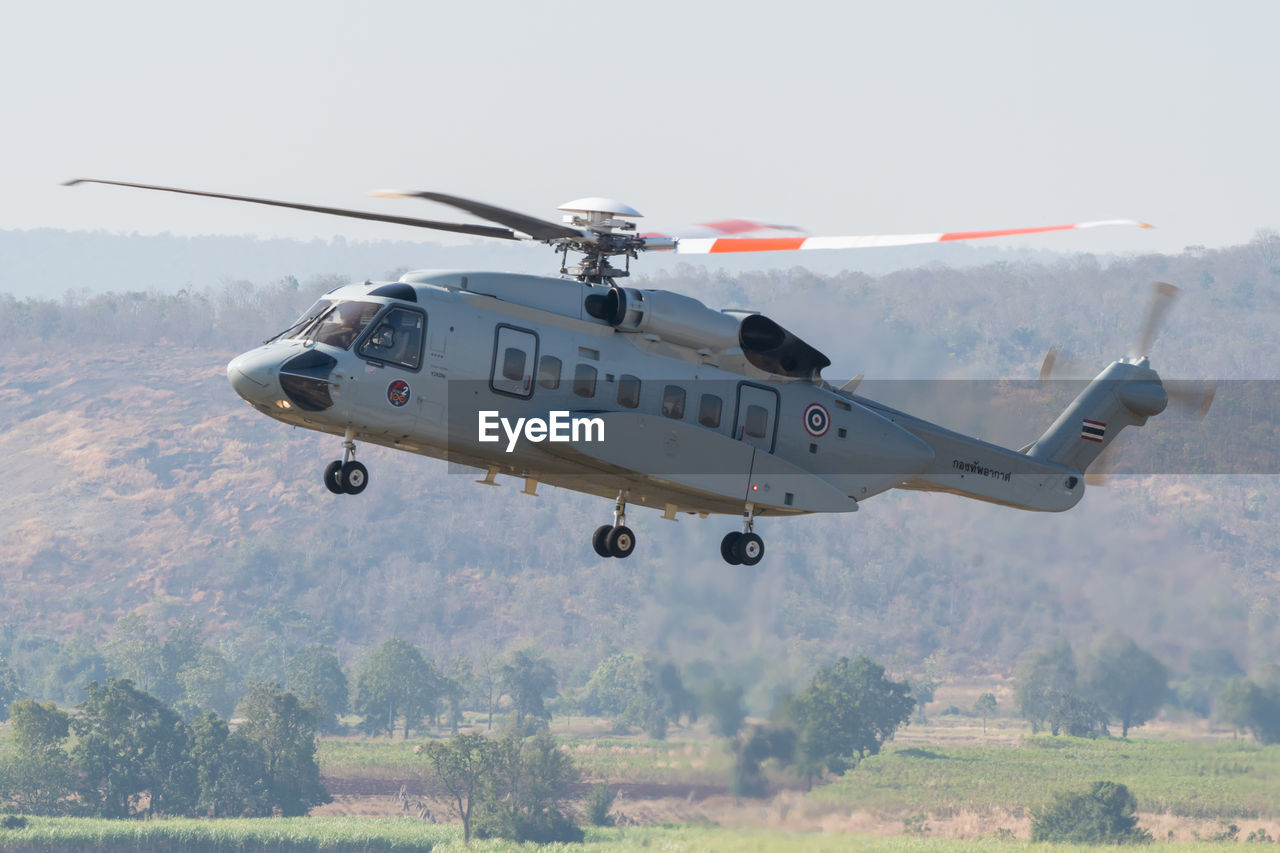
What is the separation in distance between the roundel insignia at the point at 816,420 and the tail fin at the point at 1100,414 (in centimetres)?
632

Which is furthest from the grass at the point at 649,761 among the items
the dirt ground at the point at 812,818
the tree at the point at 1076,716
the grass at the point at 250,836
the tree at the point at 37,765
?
the tree at the point at 1076,716

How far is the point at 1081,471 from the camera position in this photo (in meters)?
34.8

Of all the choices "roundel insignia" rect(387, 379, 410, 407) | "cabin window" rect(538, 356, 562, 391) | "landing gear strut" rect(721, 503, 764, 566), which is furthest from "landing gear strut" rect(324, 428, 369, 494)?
"landing gear strut" rect(721, 503, 764, 566)

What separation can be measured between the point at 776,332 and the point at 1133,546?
9955 cm

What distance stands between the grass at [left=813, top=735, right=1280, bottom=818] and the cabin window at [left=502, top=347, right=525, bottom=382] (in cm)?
12456

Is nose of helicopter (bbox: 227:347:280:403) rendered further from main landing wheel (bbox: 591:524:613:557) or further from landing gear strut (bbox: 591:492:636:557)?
main landing wheel (bbox: 591:524:613:557)

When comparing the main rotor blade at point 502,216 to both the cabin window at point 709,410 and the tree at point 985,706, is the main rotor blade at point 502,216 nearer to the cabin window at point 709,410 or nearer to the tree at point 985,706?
the cabin window at point 709,410

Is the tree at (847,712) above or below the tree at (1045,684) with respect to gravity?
below

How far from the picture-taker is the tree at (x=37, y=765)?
195m

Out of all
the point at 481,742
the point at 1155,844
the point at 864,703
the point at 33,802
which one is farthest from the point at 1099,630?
the point at 33,802

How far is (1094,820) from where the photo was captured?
161250 mm

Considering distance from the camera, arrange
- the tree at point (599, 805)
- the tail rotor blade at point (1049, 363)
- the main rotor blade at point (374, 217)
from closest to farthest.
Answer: the main rotor blade at point (374, 217), the tail rotor blade at point (1049, 363), the tree at point (599, 805)

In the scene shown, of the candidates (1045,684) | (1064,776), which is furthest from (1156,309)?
(1064,776)

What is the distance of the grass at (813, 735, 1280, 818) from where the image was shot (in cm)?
14938
